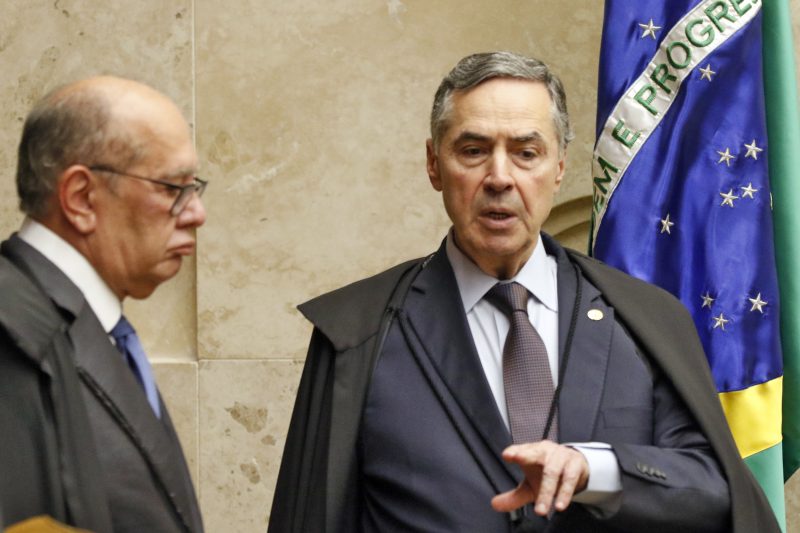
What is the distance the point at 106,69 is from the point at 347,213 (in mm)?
922

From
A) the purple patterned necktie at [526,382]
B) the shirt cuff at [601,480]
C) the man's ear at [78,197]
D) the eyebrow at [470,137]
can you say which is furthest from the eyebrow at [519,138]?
the man's ear at [78,197]

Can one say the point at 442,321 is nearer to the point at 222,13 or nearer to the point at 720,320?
the point at 720,320

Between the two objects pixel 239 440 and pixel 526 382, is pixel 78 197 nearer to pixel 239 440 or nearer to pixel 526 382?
pixel 526 382

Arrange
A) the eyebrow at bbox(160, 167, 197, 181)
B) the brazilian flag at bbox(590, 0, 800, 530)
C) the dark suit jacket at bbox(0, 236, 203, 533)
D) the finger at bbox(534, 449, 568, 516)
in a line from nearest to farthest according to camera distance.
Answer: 1. the dark suit jacket at bbox(0, 236, 203, 533)
2. the eyebrow at bbox(160, 167, 197, 181)
3. the finger at bbox(534, 449, 568, 516)
4. the brazilian flag at bbox(590, 0, 800, 530)

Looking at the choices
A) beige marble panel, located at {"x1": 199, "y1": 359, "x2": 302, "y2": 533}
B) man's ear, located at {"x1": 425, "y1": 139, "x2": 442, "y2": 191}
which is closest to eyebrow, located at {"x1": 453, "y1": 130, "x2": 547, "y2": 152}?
man's ear, located at {"x1": 425, "y1": 139, "x2": 442, "y2": 191}

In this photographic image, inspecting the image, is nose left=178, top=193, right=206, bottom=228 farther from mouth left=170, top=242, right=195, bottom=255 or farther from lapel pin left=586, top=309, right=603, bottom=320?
lapel pin left=586, top=309, right=603, bottom=320

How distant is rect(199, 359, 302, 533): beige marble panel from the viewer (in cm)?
422

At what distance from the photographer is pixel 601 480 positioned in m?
2.44

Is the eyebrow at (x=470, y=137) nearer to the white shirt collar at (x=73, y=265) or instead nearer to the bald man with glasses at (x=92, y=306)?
the bald man with glasses at (x=92, y=306)

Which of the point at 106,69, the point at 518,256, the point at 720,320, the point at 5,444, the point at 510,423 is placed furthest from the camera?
the point at 106,69

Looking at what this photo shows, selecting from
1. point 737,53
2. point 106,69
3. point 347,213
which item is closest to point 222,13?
point 106,69

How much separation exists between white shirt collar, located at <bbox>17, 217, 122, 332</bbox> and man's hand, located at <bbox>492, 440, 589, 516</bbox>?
2.48ft

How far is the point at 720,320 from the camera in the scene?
3541mm

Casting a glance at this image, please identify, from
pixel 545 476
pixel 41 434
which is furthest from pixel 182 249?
pixel 545 476
